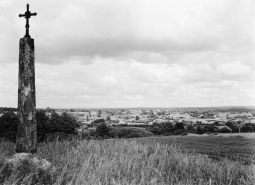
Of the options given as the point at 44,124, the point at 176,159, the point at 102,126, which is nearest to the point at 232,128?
the point at 102,126

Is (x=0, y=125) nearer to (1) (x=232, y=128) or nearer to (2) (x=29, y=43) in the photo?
(2) (x=29, y=43)

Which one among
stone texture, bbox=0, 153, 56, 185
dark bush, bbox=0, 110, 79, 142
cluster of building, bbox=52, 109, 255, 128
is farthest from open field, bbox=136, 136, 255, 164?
cluster of building, bbox=52, 109, 255, 128

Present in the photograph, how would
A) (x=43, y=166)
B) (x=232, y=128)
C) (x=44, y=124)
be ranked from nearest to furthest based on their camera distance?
(x=43, y=166) → (x=44, y=124) → (x=232, y=128)

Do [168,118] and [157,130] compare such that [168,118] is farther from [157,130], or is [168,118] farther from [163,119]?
[157,130]

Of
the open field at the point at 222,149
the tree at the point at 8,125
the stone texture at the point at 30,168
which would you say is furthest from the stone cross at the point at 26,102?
the tree at the point at 8,125

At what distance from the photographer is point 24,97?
7355mm

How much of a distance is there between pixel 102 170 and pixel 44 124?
1556 centimetres

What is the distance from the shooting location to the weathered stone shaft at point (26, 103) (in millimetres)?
7305

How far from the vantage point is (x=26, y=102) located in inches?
290

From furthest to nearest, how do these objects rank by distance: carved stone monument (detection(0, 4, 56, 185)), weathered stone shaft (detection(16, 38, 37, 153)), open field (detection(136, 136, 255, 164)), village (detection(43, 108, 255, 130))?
village (detection(43, 108, 255, 130))
open field (detection(136, 136, 255, 164))
weathered stone shaft (detection(16, 38, 37, 153))
carved stone monument (detection(0, 4, 56, 185))

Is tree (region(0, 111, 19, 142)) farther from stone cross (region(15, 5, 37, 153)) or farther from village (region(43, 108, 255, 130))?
stone cross (region(15, 5, 37, 153))

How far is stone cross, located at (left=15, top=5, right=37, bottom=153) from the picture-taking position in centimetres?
730

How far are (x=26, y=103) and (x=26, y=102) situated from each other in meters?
0.03

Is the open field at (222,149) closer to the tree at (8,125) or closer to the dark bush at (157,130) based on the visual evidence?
the tree at (8,125)
